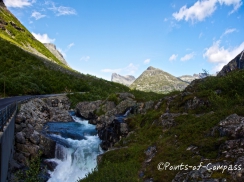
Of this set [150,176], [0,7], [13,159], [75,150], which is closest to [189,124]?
[150,176]

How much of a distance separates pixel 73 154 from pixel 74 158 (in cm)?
52

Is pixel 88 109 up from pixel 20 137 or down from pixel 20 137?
up

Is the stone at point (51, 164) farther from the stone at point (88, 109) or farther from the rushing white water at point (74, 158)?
the stone at point (88, 109)

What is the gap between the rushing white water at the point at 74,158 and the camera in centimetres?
1933

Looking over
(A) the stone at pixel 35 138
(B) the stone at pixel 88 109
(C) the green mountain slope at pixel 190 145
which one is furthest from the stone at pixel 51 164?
(B) the stone at pixel 88 109

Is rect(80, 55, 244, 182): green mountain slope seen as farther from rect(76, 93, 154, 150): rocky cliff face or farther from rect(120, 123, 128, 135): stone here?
rect(76, 93, 154, 150): rocky cliff face

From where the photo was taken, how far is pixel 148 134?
18312 millimetres

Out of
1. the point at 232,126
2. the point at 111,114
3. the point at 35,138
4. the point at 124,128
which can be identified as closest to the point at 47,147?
the point at 35,138

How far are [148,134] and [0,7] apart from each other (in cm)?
12866

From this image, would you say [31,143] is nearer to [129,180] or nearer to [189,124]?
[129,180]

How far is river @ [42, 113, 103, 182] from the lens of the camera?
63.9 ft

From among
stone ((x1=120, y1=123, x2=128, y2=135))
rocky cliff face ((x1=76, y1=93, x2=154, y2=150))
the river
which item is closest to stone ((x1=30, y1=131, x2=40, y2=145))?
the river

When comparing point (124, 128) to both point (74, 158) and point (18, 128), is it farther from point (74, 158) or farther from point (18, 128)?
point (18, 128)

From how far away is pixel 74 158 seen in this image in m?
22.0
